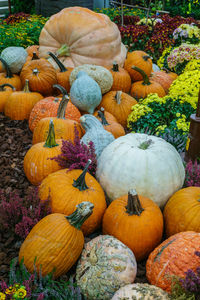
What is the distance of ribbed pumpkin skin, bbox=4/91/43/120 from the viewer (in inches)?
172

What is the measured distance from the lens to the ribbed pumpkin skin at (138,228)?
2.29m

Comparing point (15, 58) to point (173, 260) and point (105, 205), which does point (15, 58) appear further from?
point (173, 260)

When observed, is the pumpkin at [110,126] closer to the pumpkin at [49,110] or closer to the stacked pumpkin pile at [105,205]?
the stacked pumpkin pile at [105,205]

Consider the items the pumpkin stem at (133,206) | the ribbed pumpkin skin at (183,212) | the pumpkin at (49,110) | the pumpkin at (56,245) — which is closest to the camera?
the pumpkin at (56,245)

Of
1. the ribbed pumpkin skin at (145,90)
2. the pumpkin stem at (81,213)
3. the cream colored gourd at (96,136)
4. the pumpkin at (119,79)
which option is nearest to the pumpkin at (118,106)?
the pumpkin at (119,79)

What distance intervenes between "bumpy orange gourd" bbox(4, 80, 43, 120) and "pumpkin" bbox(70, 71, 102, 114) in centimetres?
61

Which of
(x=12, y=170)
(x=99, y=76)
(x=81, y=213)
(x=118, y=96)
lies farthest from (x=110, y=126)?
(x=81, y=213)

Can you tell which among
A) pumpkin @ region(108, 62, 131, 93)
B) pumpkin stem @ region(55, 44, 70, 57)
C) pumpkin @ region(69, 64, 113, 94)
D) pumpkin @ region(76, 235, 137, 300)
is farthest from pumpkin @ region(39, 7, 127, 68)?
pumpkin @ region(76, 235, 137, 300)

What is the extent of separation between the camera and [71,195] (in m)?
2.49

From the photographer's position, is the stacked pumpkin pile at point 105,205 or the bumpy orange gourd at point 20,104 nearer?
the stacked pumpkin pile at point 105,205

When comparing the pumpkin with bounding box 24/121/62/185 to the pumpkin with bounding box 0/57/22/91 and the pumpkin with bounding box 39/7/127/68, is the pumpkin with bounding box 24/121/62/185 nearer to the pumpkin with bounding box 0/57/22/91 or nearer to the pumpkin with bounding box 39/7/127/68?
the pumpkin with bounding box 0/57/22/91

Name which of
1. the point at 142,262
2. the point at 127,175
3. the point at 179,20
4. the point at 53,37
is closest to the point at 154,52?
the point at 179,20

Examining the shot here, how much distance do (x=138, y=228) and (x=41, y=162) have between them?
1.19 meters

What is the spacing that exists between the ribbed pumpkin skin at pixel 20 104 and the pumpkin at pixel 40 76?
0.20 meters
